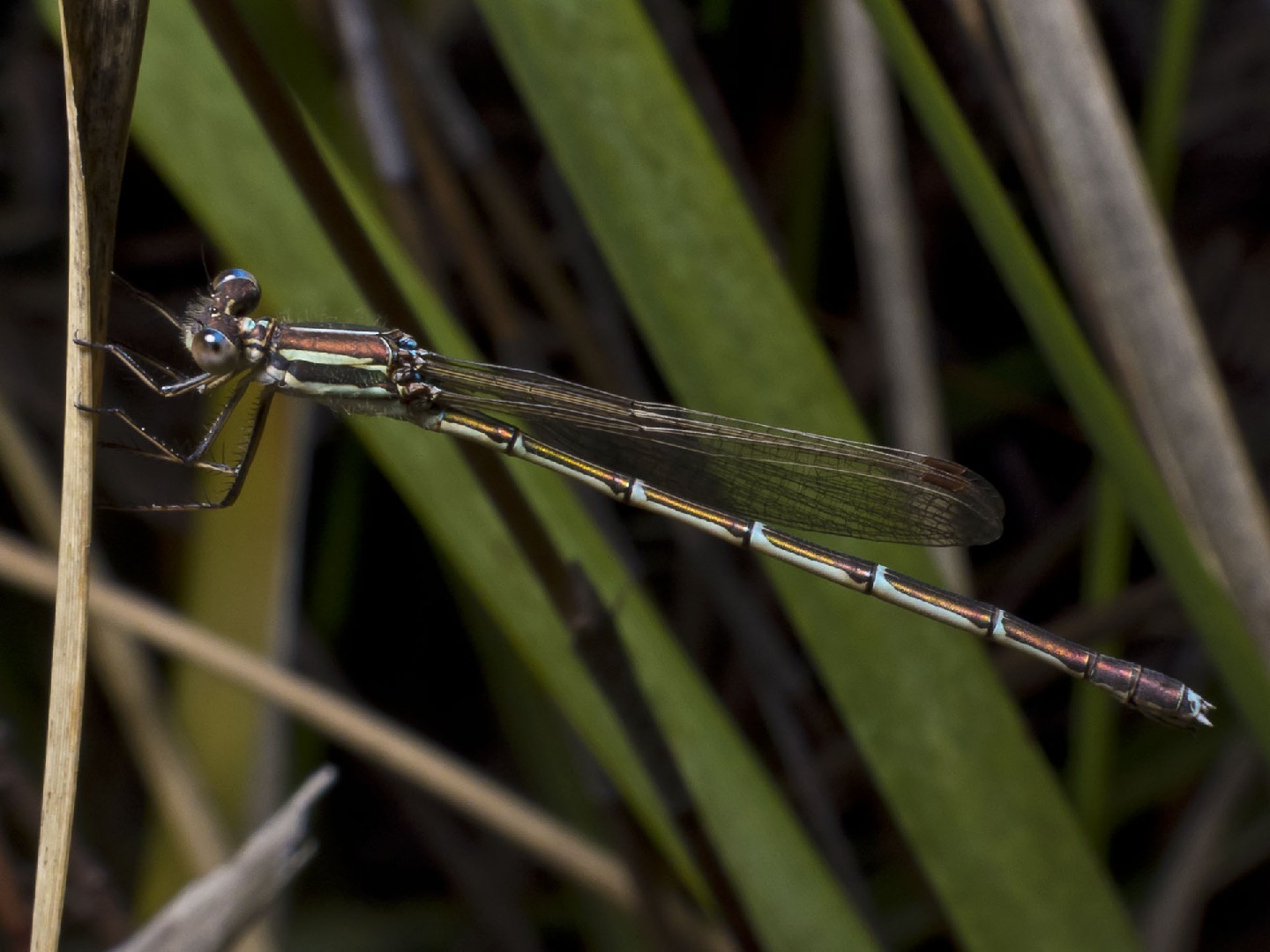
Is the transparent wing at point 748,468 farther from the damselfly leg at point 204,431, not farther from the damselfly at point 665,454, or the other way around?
the damselfly leg at point 204,431

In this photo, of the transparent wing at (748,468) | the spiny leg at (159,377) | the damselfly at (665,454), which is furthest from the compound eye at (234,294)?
the transparent wing at (748,468)

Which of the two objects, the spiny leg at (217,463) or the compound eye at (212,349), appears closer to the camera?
the spiny leg at (217,463)

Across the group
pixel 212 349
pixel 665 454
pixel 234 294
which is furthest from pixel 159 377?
pixel 665 454

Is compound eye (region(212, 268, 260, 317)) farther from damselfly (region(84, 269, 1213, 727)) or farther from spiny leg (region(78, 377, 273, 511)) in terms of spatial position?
spiny leg (region(78, 377, 273, 511))

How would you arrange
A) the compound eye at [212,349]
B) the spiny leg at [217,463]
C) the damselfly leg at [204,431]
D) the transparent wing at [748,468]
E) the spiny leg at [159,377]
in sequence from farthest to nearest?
the transparent wing at [748,468]
the compound eye at [212,349]
the spiny leg at [217,463]
the damselfly leg at [204,431]
the spiny leg at [159,377]

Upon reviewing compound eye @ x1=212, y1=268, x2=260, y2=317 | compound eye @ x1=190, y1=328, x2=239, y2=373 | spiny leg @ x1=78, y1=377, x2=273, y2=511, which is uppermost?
compound eye @ x1=212, y1=268, x2=260, y2=317

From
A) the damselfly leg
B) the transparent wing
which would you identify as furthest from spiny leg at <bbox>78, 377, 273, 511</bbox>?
the transparent wing

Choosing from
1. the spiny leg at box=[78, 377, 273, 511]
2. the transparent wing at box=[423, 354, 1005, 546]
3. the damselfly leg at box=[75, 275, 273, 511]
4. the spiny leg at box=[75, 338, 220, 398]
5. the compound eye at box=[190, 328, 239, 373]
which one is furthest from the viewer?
the transparent wing at box=[423, 354, 1005, 546]
